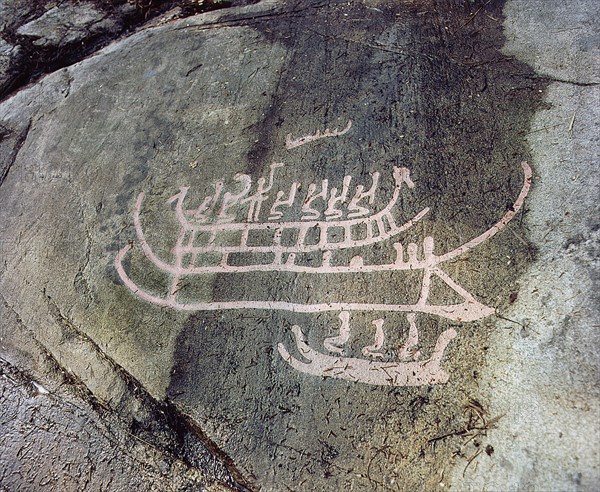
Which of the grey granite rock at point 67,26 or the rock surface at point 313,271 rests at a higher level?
the grey granite rock at point 67,26

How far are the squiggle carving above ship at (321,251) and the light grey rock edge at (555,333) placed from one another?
6.3 inches

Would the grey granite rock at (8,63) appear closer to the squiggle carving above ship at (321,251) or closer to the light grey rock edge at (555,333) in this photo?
the squiggle carving above ship at (321,251)

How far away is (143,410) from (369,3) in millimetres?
2893

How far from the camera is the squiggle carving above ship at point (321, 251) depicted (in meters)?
2.27

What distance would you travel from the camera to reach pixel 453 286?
2.33 metres

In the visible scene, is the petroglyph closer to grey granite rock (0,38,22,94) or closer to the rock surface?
the rock surface

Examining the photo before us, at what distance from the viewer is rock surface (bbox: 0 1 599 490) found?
2113 mm

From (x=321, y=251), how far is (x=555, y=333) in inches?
42.5

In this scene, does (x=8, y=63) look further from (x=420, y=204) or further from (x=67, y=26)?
(x=420, y=204)

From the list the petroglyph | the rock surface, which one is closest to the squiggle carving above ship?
the rock surface

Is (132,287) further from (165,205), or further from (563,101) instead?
(563,101)

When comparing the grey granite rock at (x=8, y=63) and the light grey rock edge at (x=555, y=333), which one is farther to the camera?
the grey granite rock at (x=8, y=63)

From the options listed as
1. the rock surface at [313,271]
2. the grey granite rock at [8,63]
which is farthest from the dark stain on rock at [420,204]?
the grey granite rock at [8,63]

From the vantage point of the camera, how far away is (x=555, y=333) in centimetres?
209
